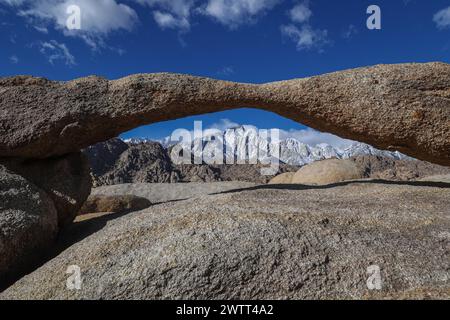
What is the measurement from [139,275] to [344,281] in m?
2.49

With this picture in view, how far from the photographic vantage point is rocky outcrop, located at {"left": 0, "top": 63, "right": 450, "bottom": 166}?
294 inches

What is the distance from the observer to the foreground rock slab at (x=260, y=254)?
16.3 ft

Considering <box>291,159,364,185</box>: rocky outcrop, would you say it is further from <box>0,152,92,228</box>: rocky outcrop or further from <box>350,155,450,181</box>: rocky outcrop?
<box>0,152,92,228</box>: rocky outcrop

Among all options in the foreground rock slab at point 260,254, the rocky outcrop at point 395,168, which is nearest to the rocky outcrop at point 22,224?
the foreground rock slab at point 260,254

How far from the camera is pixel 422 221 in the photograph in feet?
20.5

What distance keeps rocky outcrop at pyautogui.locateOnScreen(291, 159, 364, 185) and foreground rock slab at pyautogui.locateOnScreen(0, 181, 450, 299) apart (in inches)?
422

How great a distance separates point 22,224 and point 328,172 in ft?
45.2

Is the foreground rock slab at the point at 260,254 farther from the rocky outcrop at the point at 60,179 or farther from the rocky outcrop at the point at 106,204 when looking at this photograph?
the rocky outcrop at the point at 106,204

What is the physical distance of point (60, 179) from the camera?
311 inches

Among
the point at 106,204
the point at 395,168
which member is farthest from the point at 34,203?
the point at 395,168
